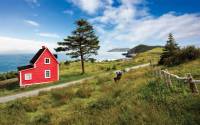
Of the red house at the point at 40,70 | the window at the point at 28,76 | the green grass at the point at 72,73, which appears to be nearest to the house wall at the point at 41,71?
the red house at the point at 40,70

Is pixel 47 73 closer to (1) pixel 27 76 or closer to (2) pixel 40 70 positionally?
(2) pixel 40 70

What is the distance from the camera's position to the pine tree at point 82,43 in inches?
2040

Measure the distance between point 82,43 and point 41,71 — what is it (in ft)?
41.3

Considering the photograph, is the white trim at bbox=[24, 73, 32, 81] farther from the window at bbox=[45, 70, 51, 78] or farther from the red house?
the window at bbox=[45, 70, 51, 78]

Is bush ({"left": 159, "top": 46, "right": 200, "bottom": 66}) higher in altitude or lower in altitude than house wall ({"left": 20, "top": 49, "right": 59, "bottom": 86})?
higher

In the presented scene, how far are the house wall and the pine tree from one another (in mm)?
5318

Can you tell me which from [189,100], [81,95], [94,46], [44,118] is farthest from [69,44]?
[189,100]

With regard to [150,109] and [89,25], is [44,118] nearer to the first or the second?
[150,109]

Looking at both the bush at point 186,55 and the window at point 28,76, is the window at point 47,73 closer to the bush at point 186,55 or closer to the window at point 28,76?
the window at point 28,76

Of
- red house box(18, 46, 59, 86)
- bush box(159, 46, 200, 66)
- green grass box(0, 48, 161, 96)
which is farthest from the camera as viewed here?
red house box(18, 46, 59, 86)

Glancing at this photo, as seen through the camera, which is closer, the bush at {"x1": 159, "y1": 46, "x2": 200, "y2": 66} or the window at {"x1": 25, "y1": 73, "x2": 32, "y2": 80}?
the bush at {"x1": 159, "y1": 46, "x2": 200, "y2": 66}

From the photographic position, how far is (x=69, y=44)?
170ft

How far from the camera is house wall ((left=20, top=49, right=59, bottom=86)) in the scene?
42.5 meters

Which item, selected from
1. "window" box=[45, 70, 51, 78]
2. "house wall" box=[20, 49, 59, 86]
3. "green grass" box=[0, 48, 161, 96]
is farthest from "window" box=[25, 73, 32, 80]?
"window" box=[45, 70, 51, 78]
